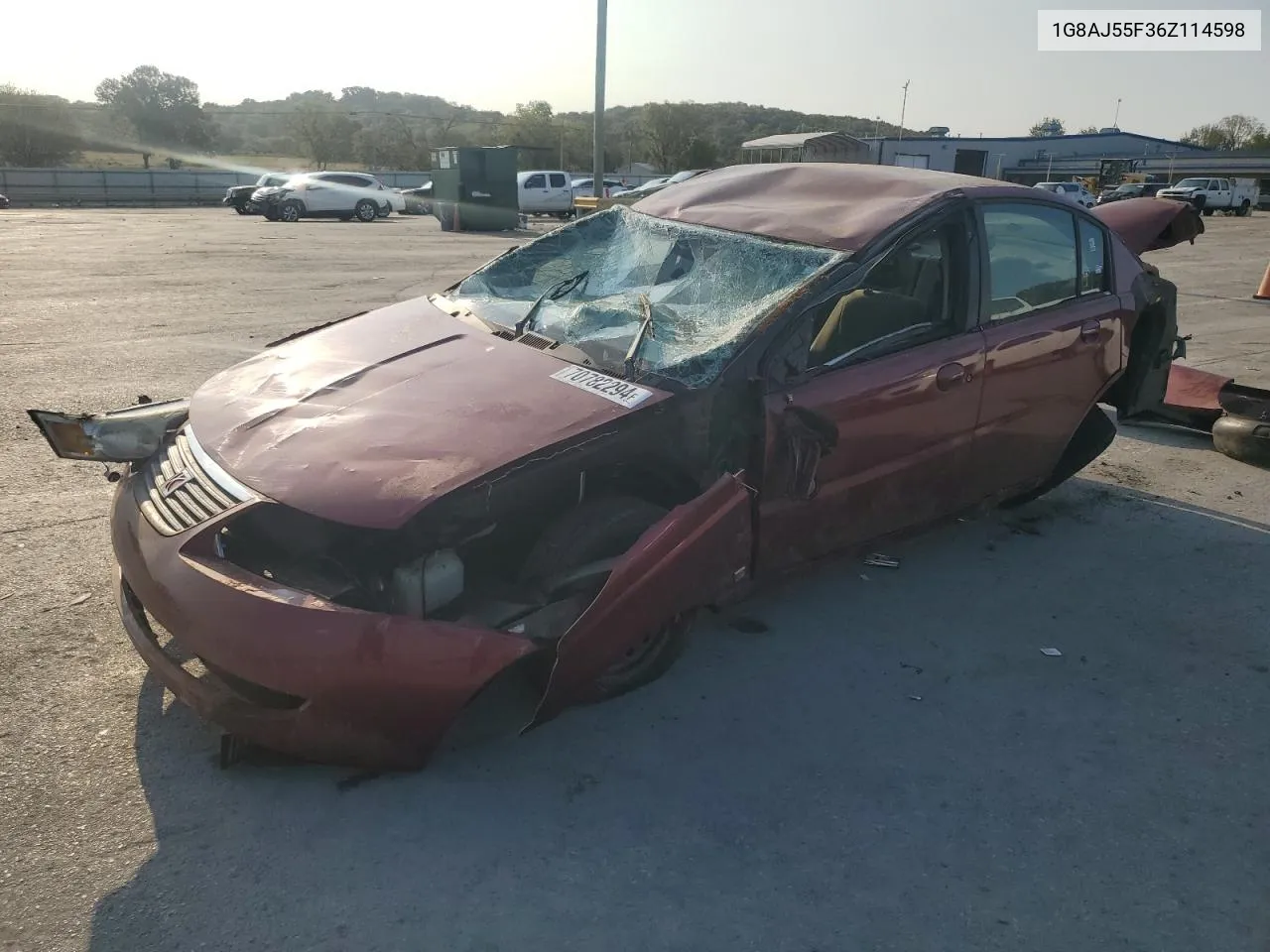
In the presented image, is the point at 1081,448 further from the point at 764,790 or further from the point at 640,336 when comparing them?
the point at 764,790

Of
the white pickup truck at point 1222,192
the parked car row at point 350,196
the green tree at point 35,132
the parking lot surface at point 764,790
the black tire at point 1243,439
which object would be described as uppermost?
the green tree at point 35,132

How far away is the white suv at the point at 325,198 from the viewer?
89.4 ft

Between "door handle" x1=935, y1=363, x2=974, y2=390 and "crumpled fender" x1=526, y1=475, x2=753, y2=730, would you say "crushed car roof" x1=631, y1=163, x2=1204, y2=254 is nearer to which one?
"door handle" x1=935, y1=363, x2=974, y2=390

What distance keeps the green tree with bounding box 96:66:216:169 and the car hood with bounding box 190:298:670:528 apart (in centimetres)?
7396

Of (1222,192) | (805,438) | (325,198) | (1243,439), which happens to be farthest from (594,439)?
(1222,192)

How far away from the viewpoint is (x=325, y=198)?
28.0 m

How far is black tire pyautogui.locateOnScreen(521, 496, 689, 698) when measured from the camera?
2.92 meters

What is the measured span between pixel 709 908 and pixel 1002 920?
731 millimetres

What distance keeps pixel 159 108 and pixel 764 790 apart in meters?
80.0

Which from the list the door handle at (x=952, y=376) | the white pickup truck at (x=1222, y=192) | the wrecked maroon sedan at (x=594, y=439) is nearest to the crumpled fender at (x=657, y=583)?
the wrecked maroon sedan at (x=594, y=439)

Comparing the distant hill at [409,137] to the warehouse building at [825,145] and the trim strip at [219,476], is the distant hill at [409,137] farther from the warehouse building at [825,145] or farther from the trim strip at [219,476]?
the trim strip at [219,476]

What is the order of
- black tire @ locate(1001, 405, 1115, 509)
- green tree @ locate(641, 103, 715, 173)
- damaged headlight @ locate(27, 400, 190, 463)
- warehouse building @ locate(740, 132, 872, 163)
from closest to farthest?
damaged headlight @ locate(27, 400, 190, 463)
black tire @ locate(1001, 405, 1115, 509)
warehouse building @ locate(740, 132, 872, 163)
green tree @ locate(641, 103, 715, 173)

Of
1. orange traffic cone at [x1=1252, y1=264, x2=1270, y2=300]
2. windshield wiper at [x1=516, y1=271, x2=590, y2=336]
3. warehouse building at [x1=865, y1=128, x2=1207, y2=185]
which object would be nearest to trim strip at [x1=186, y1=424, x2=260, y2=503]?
windshield wiper at [x1=516, y1=271, x2=590, y2=336]

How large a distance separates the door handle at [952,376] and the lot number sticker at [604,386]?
52.9 inches
